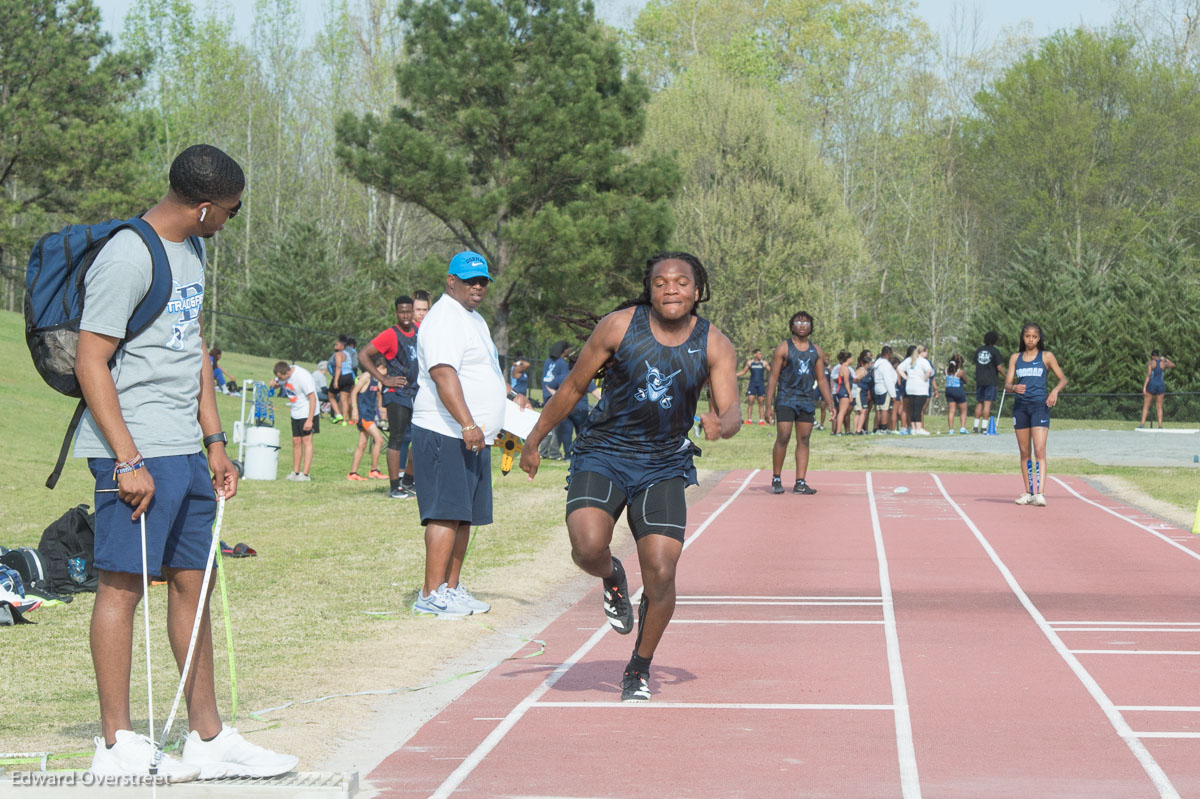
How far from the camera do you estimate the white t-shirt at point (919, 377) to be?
2936cm

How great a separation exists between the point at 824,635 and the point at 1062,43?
49.6 m

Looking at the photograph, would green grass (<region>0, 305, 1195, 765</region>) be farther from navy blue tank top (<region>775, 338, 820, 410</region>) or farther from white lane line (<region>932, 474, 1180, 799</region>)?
white lane line (<region>932, 474, 1180, 799</region>)

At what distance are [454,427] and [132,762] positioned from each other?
379 cm

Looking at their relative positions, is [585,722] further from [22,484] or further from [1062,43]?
[1062,43]

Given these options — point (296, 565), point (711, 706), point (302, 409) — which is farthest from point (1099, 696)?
point (302, 409)

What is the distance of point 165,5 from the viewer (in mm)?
57688

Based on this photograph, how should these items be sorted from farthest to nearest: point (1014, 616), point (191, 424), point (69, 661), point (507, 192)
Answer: point (507, 192) < point (1014, 616) < point (69, 661) < point (191, 424)

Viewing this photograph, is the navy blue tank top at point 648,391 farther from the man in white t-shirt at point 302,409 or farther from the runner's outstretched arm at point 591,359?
the man in white t-shirt at point 302,409

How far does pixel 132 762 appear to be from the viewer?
4422mm

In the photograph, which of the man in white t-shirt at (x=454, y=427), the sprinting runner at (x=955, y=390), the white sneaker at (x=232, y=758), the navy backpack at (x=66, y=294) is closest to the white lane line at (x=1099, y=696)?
the white sneaker at (x=232, y=758)

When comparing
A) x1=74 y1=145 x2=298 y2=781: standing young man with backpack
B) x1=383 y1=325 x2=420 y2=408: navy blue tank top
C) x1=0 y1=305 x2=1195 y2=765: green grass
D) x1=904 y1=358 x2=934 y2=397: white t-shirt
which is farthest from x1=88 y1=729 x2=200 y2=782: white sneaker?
x1=904 y1=358 x2=934 y2=397: white t-shirt

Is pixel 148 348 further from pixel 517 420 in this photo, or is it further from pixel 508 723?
pixel 517 420

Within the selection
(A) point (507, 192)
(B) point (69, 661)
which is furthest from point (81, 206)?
(B) point (69, 661)

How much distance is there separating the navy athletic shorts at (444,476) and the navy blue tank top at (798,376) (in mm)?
→ 7802
